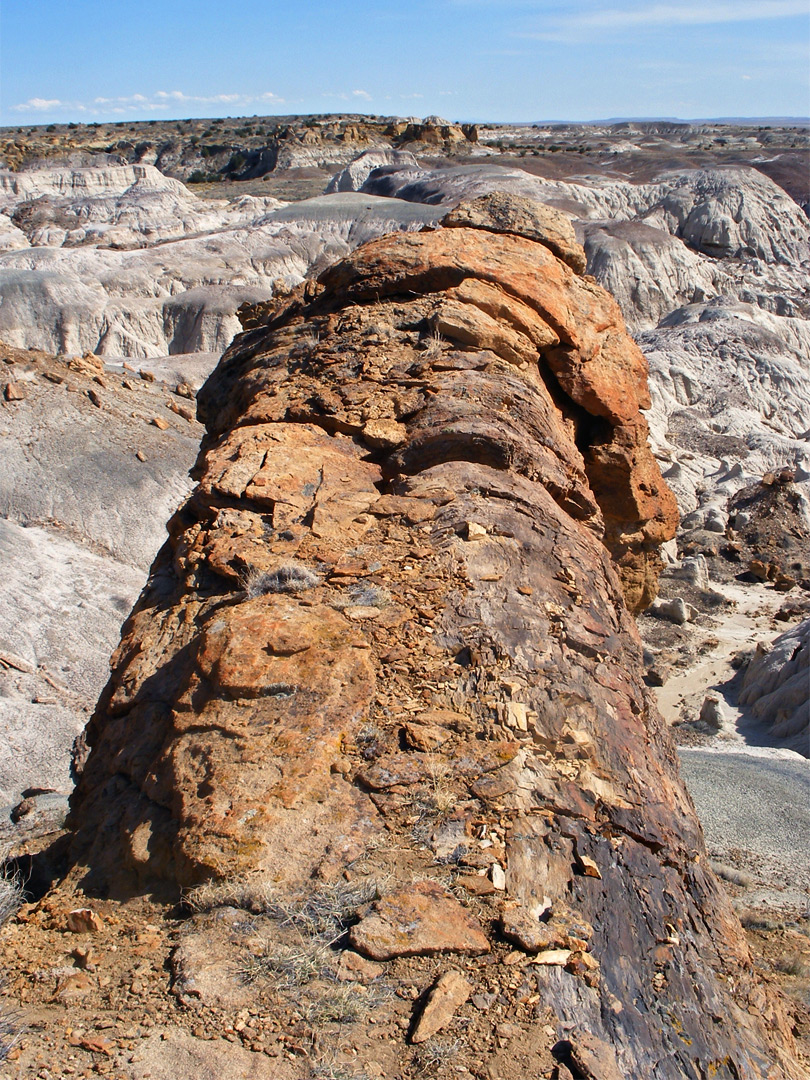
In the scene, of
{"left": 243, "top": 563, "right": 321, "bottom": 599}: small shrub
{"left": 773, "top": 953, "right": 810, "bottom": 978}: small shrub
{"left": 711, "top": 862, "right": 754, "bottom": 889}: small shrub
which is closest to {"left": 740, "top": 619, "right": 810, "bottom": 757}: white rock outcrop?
{"left": 711, "top": 862, "right": 754, "bottom": 889}: small shrub

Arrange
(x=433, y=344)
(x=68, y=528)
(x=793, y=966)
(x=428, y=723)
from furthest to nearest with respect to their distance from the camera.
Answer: (x=68, y=528)
(x=433, y=344)
(x=793, y=966)
(x=428, y=723)

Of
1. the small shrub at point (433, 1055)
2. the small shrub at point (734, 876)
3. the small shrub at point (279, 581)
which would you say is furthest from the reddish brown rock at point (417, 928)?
the small shrub at point (734, 876)

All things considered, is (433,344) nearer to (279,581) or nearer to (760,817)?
(279,581)

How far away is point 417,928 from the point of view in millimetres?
2361

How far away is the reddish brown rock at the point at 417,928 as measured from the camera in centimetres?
233

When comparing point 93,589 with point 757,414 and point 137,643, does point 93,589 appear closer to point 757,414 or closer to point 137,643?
point 137,643

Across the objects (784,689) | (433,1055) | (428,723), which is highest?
(428,723)

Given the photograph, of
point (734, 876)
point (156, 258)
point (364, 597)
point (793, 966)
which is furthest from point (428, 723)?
point (156, 258)

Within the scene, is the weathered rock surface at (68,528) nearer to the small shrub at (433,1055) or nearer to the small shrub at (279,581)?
the small shrub at (279,581)

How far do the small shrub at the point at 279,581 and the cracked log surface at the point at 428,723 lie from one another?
1 cm

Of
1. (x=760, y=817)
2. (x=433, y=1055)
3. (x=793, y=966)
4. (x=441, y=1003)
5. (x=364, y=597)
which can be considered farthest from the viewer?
(x=760, y=817)

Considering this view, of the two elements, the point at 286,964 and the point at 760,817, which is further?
the point at 760,817

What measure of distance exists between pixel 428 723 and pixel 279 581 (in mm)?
878

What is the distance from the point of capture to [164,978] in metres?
2.27
